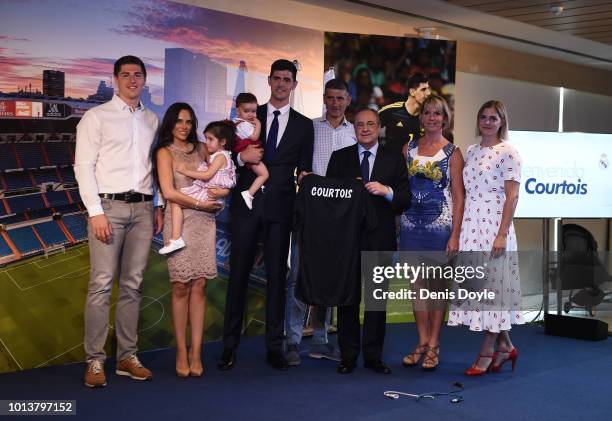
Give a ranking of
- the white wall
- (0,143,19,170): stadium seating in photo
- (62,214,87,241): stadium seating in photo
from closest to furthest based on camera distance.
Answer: (0,143,19,170): stadium seating in photo < (62,214,87,241): stadium seating in photo < the white wall

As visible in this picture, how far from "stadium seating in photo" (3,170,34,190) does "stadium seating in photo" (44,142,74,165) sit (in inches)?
7.3

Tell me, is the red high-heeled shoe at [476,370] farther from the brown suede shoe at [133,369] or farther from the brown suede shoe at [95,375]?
the brown suede shoe at [95,375]

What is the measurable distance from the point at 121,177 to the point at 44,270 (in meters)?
0.88

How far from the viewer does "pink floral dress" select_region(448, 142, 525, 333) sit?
4645mm

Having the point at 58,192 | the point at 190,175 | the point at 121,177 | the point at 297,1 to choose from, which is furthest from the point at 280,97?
the point at 297,1

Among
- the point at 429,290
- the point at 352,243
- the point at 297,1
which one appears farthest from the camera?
the point at 297,1

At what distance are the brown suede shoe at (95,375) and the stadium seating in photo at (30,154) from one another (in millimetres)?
1226

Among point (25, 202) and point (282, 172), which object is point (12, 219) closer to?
point (25, 202)

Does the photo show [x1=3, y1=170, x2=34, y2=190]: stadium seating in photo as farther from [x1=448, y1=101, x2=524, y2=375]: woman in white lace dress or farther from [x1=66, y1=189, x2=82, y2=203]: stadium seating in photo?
[x1=448, y1=101, x2=524, y2=375]: woman in white lace dress

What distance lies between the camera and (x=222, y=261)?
18.6ft

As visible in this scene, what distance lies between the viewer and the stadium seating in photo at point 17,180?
4.50 m

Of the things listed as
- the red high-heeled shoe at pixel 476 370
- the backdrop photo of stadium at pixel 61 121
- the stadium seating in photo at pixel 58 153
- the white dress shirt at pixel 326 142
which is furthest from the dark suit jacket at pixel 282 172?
the red high-heeled shoe at pixel 476 370

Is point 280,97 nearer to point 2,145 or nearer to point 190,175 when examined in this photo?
point 190,175

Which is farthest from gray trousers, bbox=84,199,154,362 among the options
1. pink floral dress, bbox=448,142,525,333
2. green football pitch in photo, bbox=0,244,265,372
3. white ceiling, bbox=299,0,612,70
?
white ceiling, bbox=299,0,612,70
